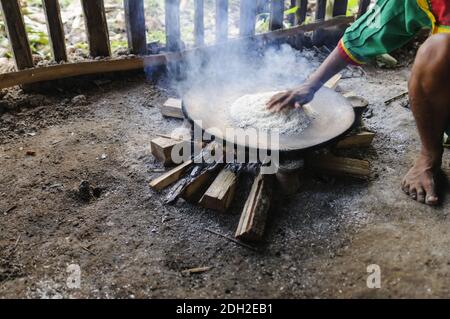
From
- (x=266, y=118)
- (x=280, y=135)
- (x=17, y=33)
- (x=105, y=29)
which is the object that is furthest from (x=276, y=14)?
(x=17, y=33)

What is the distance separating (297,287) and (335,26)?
3.23 m

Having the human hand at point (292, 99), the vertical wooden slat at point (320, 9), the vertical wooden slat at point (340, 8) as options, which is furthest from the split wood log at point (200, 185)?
the vertical wooden slat at point (340, 8)

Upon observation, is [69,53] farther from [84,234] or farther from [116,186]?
[84,234]

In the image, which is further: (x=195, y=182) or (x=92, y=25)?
(x=92, y=25)

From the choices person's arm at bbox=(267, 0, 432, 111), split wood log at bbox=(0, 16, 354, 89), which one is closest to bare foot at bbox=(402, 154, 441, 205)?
person's arm at bbox=(267, 0, 432, 111)

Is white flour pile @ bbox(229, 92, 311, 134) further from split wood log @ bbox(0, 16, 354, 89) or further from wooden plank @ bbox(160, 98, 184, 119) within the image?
split wood log @ bbox(0, 16, 354, 89)

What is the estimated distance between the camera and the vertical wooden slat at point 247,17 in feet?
12.2

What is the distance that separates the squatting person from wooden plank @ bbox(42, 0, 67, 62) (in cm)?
184

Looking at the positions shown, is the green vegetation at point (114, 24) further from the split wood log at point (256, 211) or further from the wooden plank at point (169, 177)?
the split wood log at point (256, 211)

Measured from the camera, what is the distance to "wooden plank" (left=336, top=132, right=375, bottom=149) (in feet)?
8.90

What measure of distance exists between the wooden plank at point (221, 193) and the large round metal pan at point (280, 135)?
0.23m

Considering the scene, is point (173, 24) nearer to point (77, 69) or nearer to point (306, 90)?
point (77, 69)

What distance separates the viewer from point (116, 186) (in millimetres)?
2439
